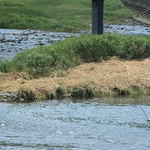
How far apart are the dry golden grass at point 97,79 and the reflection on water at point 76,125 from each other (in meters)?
0.92

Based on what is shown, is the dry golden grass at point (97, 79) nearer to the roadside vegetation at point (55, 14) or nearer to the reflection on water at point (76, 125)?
the reflection on water at point (76, 125)

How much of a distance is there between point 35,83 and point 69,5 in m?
73.2

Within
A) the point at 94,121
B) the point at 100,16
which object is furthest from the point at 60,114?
the point at 100,16

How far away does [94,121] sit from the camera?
56.1ft

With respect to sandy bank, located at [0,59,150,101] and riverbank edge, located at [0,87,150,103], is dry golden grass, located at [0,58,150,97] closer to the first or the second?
sandy bank, located at [0,59,150,101]

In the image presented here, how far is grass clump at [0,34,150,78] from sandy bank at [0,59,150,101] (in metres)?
0.53

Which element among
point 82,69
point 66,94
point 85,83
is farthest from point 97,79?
point 82,69

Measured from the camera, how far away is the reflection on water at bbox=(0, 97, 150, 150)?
14.0 meters

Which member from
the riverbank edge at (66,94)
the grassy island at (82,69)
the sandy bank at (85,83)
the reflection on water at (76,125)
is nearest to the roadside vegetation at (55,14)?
the grassy island at (82,69)

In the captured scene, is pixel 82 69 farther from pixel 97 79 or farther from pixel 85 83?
pixel 85 83

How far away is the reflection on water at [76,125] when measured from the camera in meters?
14.0

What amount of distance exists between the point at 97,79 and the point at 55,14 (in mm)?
60075

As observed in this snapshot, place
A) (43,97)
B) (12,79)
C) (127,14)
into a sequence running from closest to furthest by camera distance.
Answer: (43,97)
(12,79)
(127,14)

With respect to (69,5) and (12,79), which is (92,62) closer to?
(12,79)
